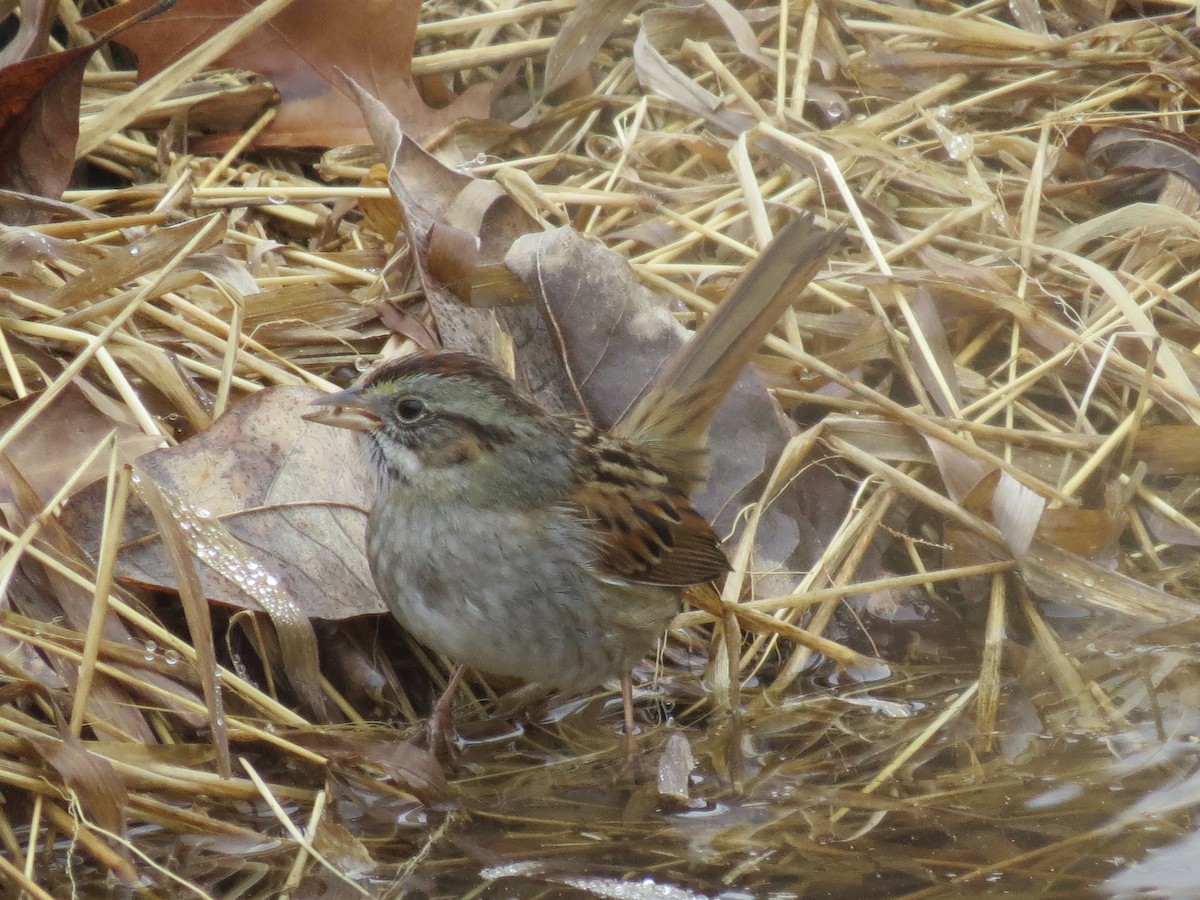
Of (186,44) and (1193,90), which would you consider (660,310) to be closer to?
(186,44)

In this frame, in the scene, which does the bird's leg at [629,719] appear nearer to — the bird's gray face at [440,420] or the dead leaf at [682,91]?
the bird's gray face at [440,420]

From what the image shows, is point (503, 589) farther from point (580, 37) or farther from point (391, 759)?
point (580, 37)

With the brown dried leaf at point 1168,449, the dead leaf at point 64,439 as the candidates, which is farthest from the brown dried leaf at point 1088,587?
the dead leaf at point 64,439

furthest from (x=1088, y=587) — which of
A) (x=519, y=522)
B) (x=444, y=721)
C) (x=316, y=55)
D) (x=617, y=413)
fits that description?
(x=316, y=55)

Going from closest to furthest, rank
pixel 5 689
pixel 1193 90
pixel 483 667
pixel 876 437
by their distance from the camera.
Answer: pixel 5 689 < pixel 483 667 < pixel 876 437 < pixel 1193 90

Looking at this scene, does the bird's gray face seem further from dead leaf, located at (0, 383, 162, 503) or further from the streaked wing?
dead leaf, located at (0, 383, 162, 503)

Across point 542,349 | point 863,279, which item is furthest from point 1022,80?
point 542,349

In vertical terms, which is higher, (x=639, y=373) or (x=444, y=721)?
(x=639, y=373)
